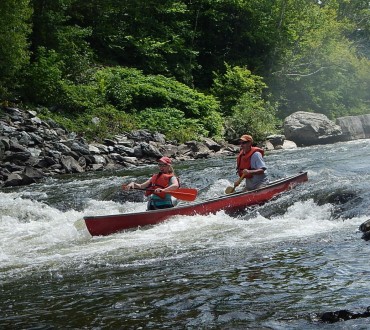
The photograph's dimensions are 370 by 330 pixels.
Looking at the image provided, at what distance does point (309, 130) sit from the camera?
26141 millimetres

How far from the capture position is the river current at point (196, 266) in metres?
4.99

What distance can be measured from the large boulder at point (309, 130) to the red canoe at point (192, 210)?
14.4 metres

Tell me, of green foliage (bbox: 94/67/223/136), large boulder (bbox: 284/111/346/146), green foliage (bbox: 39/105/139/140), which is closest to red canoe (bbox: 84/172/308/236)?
green foliage (bbox: 39/105/139/140)

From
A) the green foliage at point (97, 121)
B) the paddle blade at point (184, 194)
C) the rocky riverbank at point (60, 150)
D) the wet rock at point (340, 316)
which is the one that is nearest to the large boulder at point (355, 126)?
the rocky riverbank at point (60, 150)

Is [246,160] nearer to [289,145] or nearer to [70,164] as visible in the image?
[70,164]

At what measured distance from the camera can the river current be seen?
4.99m

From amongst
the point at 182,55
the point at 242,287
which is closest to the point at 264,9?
the point at 182,55

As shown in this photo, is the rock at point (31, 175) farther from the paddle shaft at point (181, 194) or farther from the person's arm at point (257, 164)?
the person's arm at point (257, 164)

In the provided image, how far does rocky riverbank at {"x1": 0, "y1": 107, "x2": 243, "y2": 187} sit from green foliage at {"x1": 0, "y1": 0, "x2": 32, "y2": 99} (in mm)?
1298

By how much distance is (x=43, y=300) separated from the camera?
5699mm

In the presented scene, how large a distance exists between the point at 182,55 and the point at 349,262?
81.9 ft

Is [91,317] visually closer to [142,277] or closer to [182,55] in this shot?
[142,277]

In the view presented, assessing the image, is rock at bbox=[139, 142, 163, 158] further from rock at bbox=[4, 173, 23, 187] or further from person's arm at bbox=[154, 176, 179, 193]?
person's arm at bbox=[154, 176, 179, 193]

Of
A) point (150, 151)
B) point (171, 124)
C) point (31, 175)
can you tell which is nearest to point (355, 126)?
point (171, 124)
